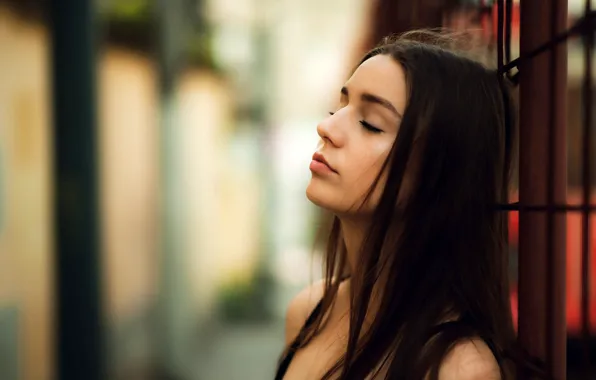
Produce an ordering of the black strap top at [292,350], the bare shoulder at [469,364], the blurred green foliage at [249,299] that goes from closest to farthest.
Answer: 1. the bare shoulder at [469,364]
2. the black strap top at [292,350]
3. the blurred green foliage at [249,299]

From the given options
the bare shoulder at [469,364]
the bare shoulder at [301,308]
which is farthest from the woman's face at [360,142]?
the bare shoulder at [301,308]

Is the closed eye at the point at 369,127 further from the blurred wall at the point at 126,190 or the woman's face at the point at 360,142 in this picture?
the blurred wall at the point at 126,190

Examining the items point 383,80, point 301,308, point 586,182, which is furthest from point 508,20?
point 301,308

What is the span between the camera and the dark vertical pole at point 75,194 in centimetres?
353

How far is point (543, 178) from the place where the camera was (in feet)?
4.00

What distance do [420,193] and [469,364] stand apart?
30 cm

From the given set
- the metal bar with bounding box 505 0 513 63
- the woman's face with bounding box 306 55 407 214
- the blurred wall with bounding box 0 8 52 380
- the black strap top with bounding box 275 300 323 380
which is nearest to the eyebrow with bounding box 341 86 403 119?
the woman's face with bounding box 306 55 407 214

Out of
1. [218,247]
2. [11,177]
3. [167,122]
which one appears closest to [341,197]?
[11,177]

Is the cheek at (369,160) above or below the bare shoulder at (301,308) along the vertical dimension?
above

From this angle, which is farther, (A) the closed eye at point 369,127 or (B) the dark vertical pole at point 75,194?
(B) the dark vertical pole at point 75,194

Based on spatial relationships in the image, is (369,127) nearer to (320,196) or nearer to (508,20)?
(320,196)

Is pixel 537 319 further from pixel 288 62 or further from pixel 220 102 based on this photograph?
pixel 288 62

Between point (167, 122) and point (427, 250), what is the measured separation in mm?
5057

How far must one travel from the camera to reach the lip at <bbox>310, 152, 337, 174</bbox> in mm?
1333
